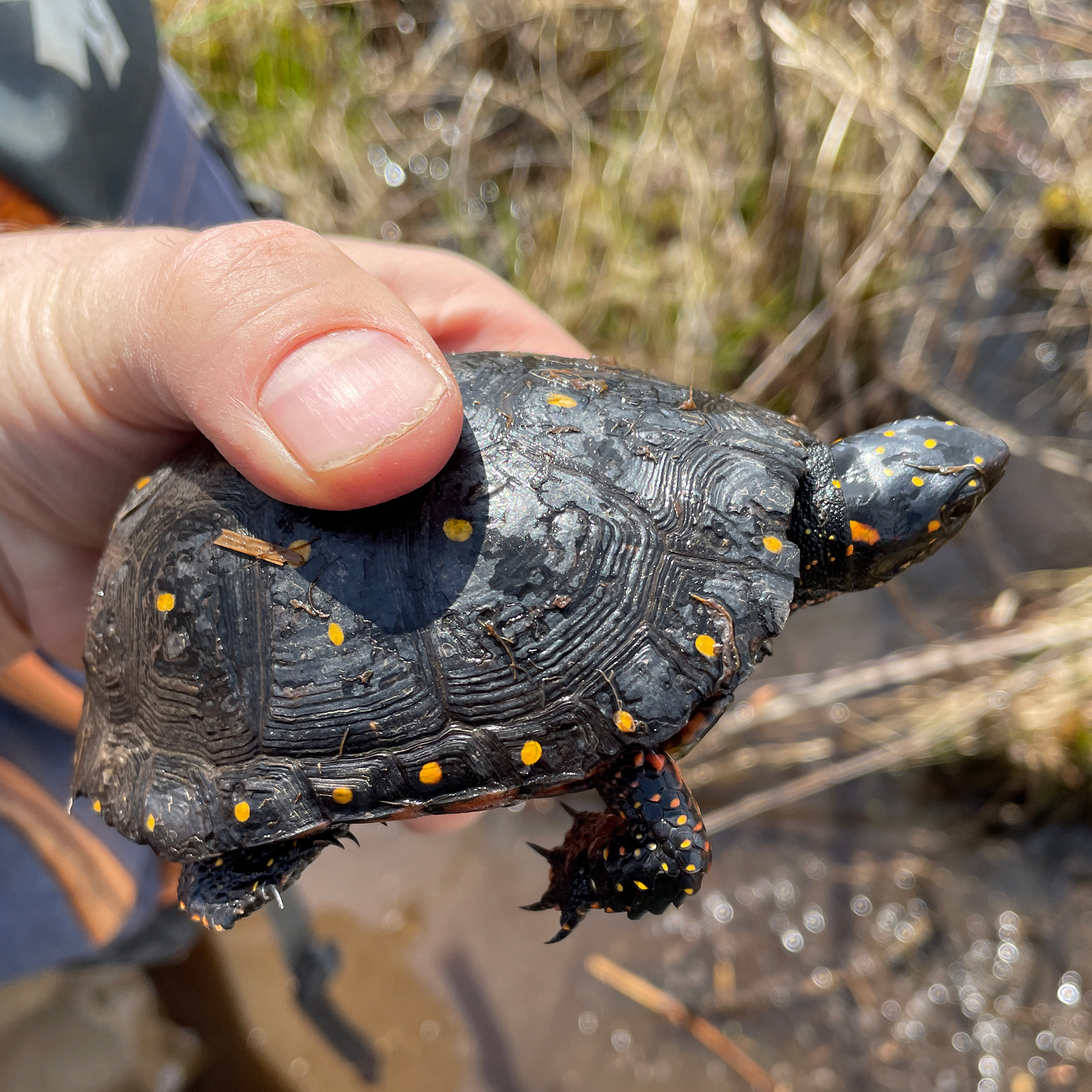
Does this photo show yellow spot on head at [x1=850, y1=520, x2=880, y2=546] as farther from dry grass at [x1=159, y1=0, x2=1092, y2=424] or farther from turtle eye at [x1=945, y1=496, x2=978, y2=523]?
dry grass at [x1=159, y1=0, x2=1092, y2=424]

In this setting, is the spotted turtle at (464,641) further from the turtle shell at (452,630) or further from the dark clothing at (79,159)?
the dark clothing at (79,159)

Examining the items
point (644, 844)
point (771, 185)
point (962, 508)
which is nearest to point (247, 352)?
point (644, 844)

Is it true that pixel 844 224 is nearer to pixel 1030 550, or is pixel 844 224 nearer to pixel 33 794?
pixel 1030 550

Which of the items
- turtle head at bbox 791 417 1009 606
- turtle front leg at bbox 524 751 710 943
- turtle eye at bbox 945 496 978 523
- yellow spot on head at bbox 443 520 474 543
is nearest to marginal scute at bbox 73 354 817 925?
yellow spot on head at bbox 443 520 474 543

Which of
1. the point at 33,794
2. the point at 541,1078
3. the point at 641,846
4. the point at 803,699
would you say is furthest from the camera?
the point at 803,699

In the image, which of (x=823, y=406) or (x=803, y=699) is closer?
(x=803, y=699)

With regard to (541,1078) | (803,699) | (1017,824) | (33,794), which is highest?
(33,794)

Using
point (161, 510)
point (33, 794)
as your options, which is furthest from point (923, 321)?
point (33, 794)
